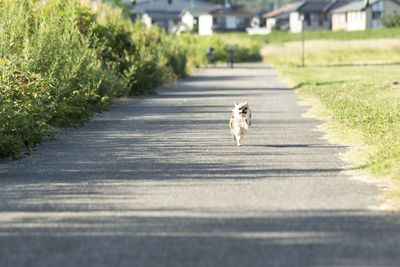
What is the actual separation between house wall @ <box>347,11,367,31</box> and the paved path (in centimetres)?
9943

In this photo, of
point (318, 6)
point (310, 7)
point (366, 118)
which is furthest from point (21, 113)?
point (318, 6)

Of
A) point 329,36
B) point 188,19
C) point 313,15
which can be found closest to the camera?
point 329,36

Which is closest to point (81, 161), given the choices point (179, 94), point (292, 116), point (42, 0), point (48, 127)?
point (48, 127)

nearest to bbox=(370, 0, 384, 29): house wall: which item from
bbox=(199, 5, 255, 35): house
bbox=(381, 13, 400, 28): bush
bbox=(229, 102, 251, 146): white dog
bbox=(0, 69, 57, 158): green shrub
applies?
bbox=(381, 13, 400, 28): bush

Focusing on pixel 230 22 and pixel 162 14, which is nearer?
pixel 230 22

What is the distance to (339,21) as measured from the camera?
387 ft

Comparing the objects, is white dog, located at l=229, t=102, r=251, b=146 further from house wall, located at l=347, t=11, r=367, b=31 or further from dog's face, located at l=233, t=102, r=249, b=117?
house wall, located at l=347, t=11, r=367, b=31

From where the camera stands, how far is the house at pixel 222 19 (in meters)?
122

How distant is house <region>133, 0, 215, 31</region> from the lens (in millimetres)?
124625

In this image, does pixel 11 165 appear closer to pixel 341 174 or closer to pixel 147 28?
pixel 341 174

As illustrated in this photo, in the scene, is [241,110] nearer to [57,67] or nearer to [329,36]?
[57,67]

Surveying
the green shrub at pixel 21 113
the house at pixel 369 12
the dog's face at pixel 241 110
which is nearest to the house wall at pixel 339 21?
the house at pixel 369 12

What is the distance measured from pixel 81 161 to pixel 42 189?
2076mm

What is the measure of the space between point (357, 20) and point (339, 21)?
8.20 meters
